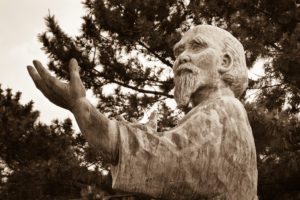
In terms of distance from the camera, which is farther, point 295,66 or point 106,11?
point 106,11

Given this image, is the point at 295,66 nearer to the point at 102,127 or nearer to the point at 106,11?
the point at 106,11

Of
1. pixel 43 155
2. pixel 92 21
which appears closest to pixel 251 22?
pixel 92 21

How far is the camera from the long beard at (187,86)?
2.48m

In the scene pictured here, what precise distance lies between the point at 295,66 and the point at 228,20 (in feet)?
6.10

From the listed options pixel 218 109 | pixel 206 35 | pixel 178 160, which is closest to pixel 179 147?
pixel 178 160

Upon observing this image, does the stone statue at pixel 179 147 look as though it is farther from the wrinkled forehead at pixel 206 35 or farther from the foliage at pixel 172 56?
the foliage at pixel 172 56

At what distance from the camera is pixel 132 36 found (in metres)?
8.05

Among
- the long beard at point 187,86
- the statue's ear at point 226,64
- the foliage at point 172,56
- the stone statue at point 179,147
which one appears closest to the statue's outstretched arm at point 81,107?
the stone statue at point 179,147

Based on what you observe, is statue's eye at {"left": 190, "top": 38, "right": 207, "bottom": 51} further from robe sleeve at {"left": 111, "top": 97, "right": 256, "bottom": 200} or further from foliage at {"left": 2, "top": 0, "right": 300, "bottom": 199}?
foliage at {"left": 2, "top": 0, "right": 300, "bottom": 199}

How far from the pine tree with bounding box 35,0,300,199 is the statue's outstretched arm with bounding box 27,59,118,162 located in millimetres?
3729

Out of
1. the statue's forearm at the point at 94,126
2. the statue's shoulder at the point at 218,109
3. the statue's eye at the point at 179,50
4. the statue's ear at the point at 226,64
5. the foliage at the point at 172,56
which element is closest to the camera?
the statue's forearm at the point at 94,126

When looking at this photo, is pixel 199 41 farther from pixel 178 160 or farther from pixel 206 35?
pixel 178 160

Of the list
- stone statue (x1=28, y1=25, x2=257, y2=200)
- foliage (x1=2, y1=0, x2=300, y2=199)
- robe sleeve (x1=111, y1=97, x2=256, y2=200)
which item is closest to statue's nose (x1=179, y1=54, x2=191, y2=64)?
stone statue (x1=28, y1=25, x2=257, y2=200)

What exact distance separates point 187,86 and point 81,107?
727 mm
